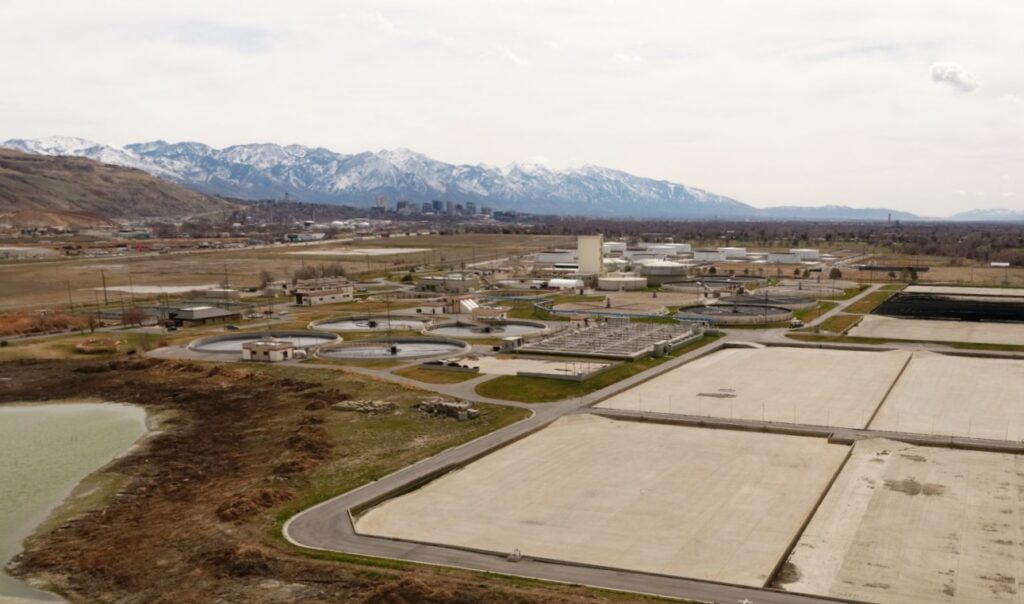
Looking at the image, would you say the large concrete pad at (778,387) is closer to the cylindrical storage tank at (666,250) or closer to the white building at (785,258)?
the white building at (785,258)

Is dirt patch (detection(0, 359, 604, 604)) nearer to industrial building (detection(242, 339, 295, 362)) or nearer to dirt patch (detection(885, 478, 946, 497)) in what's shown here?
industrial building (detection(242, 339, 295, 362))

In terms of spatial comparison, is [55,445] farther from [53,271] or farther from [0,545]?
[53,271]

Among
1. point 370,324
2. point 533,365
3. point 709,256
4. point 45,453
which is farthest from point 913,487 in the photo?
point 709,256

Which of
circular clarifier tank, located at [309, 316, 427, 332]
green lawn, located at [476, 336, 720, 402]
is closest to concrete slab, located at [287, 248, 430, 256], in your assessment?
circular clarifier tank, located at [309, 316, 427, 332]

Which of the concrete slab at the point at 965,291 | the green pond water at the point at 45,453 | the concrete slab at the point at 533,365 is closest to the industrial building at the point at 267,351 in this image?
the green pond water at the point at 45,453

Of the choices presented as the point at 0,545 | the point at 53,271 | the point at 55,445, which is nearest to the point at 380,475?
the point at 0,545

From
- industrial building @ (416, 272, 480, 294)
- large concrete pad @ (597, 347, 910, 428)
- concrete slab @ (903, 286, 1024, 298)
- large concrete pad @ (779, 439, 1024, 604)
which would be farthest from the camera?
industrial building @ (416, 272, 480, 294)
